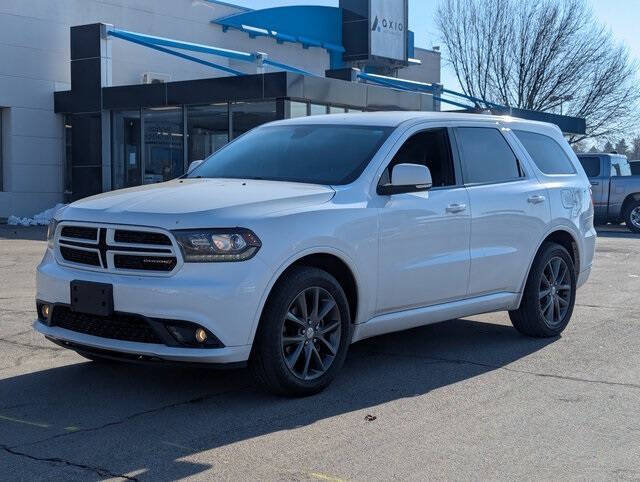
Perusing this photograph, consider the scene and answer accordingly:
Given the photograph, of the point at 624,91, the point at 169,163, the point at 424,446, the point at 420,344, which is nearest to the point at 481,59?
the point at 624,91

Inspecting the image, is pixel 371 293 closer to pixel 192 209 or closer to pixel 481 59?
pixel 192 209

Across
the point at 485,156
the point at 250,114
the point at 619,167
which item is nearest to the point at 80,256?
the point at 485,156

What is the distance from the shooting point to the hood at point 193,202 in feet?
16.9

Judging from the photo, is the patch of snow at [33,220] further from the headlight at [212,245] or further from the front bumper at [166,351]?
the headlight at [212,245]

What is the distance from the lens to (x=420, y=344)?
730 cm

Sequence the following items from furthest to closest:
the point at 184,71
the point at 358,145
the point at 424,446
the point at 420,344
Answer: the point at 184,71, the point at 420,344, the point at 358,145, the point at 424,446

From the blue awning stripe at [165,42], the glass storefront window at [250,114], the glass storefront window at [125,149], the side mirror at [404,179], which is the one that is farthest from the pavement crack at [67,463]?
the blue awning stripe at [165,42]

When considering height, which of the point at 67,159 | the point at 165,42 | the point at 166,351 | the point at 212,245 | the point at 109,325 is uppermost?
the point at 165,42

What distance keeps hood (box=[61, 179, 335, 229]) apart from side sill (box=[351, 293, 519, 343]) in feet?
3.24

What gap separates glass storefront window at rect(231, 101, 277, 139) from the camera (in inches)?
794

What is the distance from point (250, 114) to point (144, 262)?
1568 centimetres

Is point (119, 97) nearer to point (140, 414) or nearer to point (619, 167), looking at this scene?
point (619, 167)

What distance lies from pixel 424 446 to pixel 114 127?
1922 cm

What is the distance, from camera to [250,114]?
807 inches
